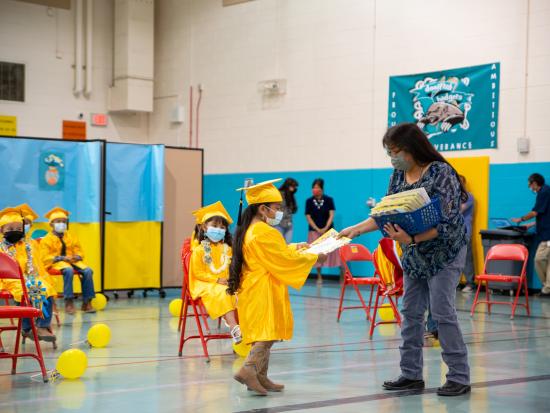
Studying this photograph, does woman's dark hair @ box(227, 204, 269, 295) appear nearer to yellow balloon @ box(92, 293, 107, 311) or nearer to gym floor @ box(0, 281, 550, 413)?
gym floor @ box(0, 281, 550, 413)

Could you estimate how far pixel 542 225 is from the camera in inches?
488

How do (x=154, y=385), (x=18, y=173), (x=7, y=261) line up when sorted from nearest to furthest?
(x=154, y=385) → (x=7, y=261) → (x=18, y=173)

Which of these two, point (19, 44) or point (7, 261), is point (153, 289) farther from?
point (19, 44)

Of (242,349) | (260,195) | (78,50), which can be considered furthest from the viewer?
(78,50)

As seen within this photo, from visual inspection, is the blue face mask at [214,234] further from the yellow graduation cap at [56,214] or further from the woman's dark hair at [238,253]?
the yellow graduation cap at [56,214]

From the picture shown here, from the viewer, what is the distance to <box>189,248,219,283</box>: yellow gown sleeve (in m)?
7.44

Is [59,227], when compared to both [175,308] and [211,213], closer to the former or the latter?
[175,308]

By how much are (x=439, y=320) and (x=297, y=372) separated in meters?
1.50

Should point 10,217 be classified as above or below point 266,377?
above

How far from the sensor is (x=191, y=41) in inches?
734

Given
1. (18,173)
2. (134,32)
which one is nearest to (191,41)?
(134,32)

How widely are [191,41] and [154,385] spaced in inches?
537

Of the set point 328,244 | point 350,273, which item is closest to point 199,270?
point 328,244

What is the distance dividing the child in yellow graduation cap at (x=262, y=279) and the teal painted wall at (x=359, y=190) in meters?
8.06
